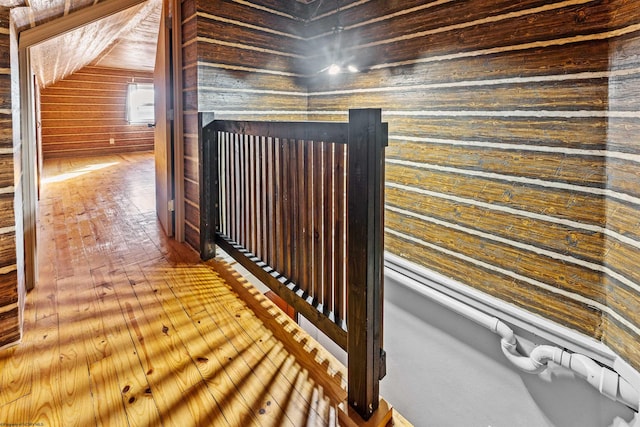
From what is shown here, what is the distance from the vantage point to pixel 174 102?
122 inches

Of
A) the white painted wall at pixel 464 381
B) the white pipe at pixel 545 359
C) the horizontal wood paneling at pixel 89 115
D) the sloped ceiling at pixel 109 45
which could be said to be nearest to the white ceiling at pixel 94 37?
the sloped ceiling at pixel 109 45

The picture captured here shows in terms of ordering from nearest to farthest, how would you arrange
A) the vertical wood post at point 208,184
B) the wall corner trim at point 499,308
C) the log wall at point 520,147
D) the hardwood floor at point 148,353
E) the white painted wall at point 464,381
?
the hardwood floor at point 148,353
the log wall at point 520,147
the wall corner trim at point 499,308
the white painted wall at point 464,381
the vertical wood post at point 208,184

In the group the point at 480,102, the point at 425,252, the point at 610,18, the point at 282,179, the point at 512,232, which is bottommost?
the point at 425,252

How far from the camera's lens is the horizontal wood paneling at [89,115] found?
838cm

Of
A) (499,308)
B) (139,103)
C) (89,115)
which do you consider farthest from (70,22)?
(139,103)

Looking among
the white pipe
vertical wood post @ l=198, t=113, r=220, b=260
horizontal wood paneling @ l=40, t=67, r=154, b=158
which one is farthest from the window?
the white pipe

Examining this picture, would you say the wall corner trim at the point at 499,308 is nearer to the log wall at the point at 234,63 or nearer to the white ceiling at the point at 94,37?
the log wall at the point at 234,63

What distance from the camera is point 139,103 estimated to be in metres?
9.57

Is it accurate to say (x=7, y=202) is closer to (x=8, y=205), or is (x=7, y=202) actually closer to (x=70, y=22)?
(x=8, y=205)

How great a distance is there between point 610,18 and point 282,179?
1832 mm

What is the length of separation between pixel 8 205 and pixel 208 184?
126 centimetres

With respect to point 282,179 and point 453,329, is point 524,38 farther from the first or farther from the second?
point 453,329

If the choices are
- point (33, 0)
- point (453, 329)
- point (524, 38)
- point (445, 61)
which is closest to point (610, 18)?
point (524, 38)

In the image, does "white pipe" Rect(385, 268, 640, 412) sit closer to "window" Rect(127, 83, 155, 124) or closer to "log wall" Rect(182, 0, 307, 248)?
"log wall" Rect(182, 0, 307, 248)
